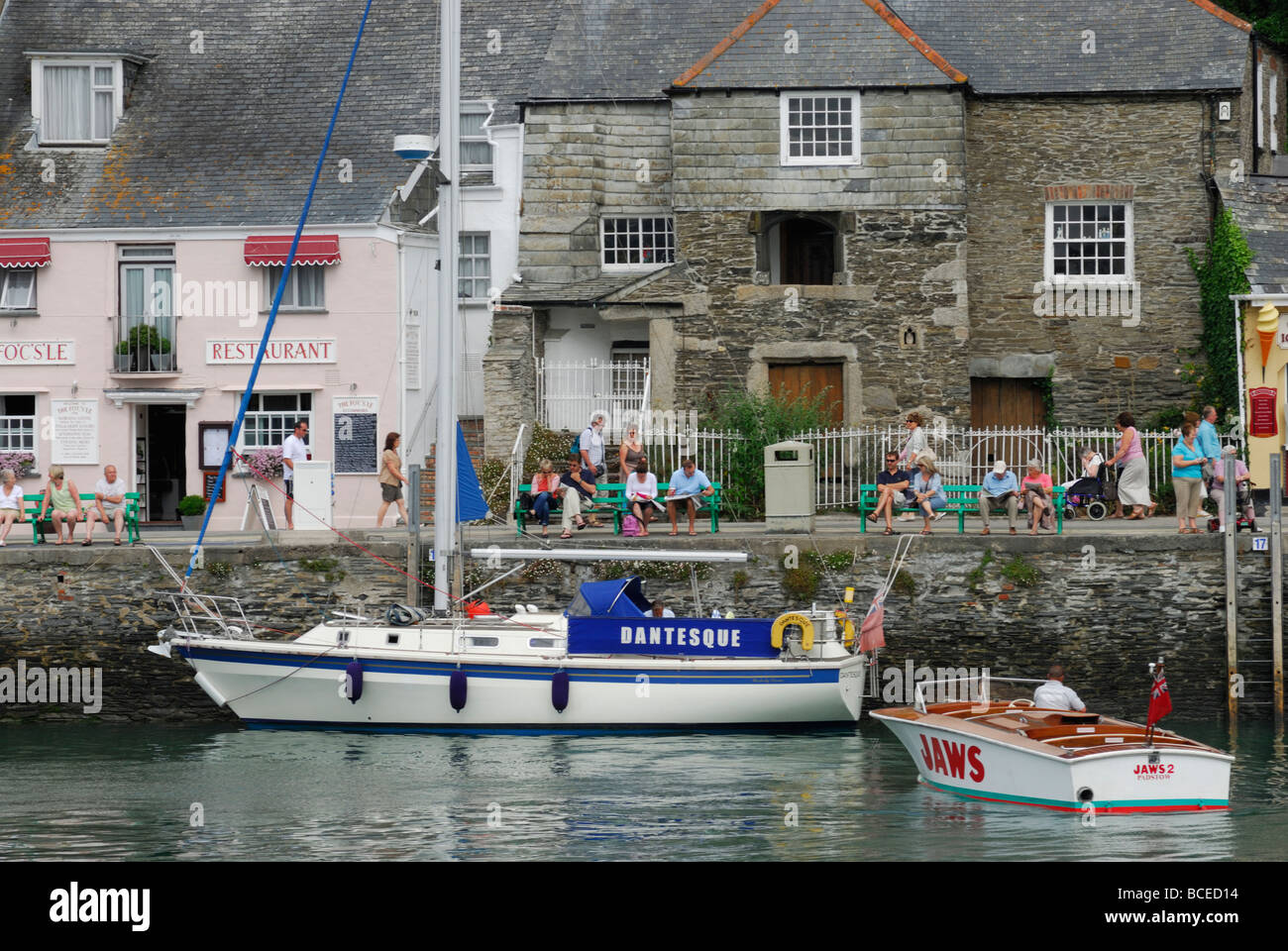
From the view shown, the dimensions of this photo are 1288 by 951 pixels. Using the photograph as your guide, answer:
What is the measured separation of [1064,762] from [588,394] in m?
15.0

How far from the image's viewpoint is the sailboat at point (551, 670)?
2250cm

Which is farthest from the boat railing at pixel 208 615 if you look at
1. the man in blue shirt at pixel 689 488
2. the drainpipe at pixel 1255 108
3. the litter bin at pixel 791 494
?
the drainpipe at pixel 1255 108

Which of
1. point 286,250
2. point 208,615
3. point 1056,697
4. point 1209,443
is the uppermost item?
point 286,250

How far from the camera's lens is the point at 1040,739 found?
18.5 metres

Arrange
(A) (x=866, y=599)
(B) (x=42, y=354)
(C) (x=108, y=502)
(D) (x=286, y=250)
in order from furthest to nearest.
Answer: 1. (B) (x=42, y=354)
2. (D) (x=286, y=250)
3. (C) (x=108, y=502)
4. (A) (x=866, y=599)

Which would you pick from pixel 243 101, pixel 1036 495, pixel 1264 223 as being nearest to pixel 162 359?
pixel 243 101

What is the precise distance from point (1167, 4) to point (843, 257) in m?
7.86

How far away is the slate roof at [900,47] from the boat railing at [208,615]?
12341mm

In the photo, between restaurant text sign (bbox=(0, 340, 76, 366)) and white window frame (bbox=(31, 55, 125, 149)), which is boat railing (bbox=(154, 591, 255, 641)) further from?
white window frame (bbox=(31, 55, 125, 149))

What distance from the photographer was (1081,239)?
32.8 meters

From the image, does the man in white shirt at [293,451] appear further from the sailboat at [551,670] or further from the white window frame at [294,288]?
the sailboat at [551,670]

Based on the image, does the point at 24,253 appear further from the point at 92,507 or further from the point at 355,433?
the point at 92,507

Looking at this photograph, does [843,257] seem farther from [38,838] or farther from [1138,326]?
[38,838]

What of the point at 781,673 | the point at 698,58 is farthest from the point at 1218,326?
the point at 781,673
